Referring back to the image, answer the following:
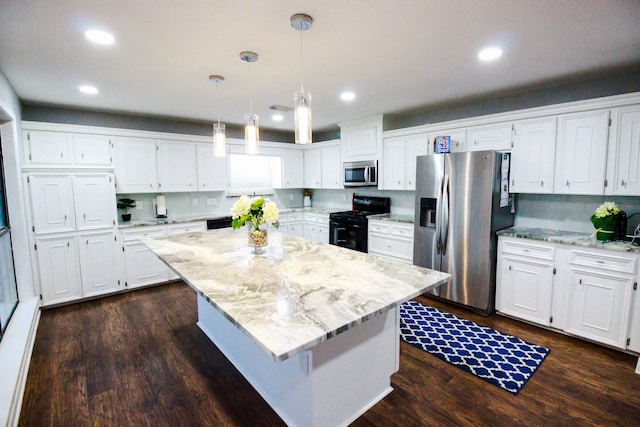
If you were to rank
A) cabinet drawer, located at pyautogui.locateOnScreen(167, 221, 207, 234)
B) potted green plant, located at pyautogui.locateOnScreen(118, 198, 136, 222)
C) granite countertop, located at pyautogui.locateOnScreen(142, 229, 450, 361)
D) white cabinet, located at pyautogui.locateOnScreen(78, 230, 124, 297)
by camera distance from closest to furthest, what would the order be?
1. granite countertop, located at pyautogui.locateOnScreen(142, 229, 450, 361)
2. white cabinet, located at pyautogui.locateOnScreen(78, 230, 124, 297)
3. potted green plant, located at pyautogui.locateOnScreen(118, 198, 136, 222)
4. cabinet drawer, located at pyautogui.locateOnScreen(167, 221, 207, 234)

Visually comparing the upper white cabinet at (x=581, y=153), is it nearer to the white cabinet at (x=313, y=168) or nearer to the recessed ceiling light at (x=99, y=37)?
the white cabinet at (x=313, y=168)

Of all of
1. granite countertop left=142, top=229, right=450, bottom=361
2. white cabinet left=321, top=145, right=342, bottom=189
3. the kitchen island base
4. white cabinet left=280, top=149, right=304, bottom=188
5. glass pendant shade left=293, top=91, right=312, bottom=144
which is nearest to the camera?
granite countertop left=142, top=229, right=450, bottom=361

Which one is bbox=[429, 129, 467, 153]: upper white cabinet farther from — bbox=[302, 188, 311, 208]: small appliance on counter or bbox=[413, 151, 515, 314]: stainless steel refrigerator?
bbox=[302, 188, 311, 208]: small appliance on counter

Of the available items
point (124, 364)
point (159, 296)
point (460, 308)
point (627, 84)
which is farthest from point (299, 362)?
point (627, 84)

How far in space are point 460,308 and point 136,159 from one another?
465 centimetres

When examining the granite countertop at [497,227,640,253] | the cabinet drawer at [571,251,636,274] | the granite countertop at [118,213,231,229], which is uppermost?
the granite countertop at [118,213,231,229]

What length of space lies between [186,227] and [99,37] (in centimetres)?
288

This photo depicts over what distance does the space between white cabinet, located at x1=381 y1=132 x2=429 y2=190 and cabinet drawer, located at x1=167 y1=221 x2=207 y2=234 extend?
286cm

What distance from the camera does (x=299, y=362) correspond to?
166cm

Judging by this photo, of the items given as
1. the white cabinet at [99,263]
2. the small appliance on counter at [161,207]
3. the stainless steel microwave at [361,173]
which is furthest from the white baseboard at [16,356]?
the stainless steel microwave at [361,173]

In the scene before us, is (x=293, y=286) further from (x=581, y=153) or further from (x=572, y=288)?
(x=581, y=153)

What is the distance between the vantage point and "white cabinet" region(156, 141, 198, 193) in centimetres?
450

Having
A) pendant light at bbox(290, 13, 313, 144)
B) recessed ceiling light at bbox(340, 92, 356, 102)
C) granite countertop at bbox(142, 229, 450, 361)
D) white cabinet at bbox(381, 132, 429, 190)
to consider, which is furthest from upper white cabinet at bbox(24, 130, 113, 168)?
white cabinet at bbox(381, 132, 429, 190)

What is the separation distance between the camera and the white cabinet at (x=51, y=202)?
341cm
